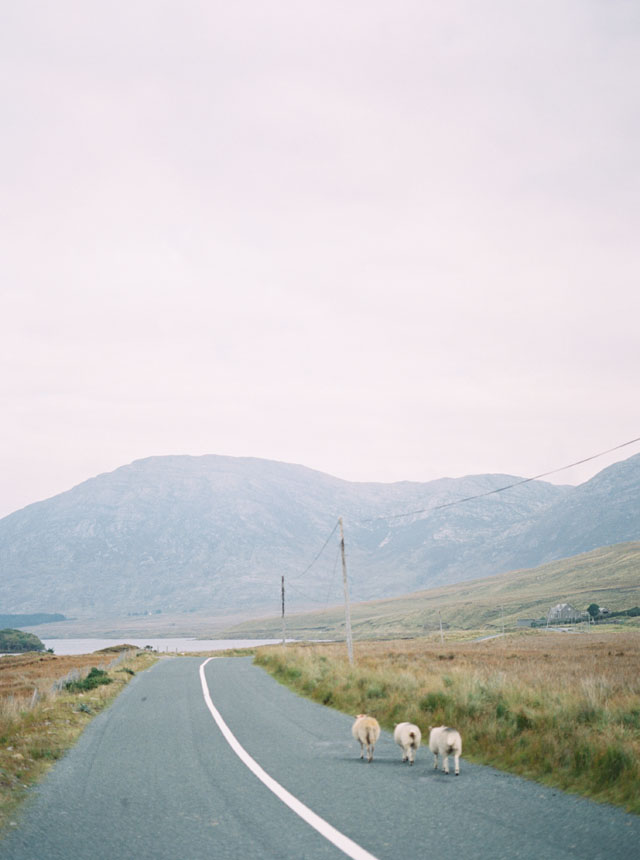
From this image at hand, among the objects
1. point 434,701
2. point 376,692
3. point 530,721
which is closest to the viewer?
point 530,721

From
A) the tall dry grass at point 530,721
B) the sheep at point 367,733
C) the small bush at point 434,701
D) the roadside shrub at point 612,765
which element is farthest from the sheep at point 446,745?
the small bush at point 434,701

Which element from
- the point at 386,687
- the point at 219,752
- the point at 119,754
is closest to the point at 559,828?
the point at 219,752

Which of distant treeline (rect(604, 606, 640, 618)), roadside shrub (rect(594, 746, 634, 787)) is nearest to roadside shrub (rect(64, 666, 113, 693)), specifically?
roadside shrub (rect(594, 746, 634, 787))

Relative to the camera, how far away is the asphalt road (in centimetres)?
685

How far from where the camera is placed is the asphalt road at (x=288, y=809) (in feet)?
22.5

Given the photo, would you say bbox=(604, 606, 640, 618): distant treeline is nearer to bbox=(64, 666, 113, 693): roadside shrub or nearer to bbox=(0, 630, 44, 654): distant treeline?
bbox=(0, 630, 44, 654): distant treeline

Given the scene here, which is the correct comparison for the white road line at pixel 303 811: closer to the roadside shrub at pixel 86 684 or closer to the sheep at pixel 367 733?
the sheep at pixel 367 733

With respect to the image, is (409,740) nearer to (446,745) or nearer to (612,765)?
(446,745)

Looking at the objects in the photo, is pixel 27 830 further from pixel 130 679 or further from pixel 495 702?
pixel 130 679

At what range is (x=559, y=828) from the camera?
7.24 m

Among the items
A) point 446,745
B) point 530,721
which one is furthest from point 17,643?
point 446,745

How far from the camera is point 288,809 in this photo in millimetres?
8320

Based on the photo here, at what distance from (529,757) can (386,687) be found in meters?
8.52

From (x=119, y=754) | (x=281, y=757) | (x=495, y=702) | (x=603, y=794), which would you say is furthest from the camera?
(x=495, y=702)
